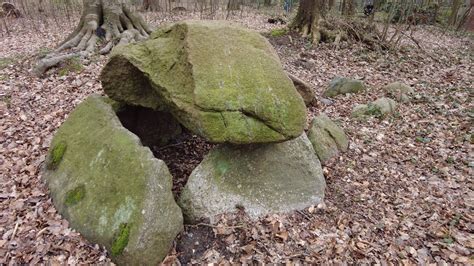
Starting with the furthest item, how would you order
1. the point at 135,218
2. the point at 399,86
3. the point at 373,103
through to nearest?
the point at 399,86 < the point at 373,103 < the point at 135,218

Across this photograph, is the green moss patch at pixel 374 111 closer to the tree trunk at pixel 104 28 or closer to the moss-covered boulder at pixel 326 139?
the moss-covered boulder at pixel 326 139

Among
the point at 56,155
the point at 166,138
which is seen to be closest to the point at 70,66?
the point at 166,138

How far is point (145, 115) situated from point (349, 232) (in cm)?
315

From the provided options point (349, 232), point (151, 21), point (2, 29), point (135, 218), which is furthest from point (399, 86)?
point (2, 29)

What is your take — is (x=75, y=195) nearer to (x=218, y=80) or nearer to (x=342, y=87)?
(x=218, y=80)

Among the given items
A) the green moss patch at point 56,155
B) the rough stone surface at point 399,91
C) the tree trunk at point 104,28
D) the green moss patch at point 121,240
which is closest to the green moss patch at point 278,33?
the tree trunk at point 104,28

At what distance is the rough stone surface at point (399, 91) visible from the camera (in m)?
6.71

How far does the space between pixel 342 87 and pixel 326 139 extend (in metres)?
2.53

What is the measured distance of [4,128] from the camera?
16.2 ft

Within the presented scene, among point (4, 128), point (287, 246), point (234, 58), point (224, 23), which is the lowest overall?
point (287, 246)

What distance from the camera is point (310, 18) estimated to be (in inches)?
401

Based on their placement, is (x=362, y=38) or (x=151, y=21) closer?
(x=362, y=38)

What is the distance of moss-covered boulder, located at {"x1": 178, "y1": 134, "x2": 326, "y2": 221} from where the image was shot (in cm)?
372

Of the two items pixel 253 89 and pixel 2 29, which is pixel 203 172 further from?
pixel 2 29
